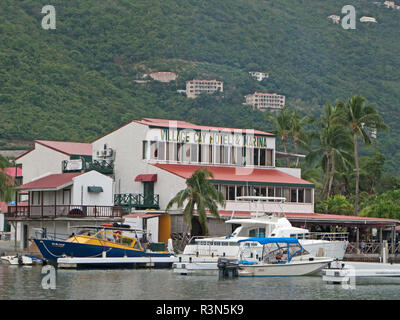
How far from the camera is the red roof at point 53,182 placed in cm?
7238

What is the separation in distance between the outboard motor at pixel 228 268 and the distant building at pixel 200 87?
129m

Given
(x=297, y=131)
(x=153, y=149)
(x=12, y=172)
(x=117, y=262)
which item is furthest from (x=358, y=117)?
(x=117, y=262)

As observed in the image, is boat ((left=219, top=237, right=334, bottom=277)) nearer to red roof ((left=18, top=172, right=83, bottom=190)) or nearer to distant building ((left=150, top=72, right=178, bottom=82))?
red roof ((left=18, top=172, right=83, bottom=190))

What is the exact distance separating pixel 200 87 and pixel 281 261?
133 m

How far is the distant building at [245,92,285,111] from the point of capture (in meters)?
188

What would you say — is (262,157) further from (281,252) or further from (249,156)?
(281,252)

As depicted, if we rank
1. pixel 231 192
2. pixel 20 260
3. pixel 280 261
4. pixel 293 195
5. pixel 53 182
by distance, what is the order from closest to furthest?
1. pixel 280 261
2. pixel 20 260
3. pixel 53 182
4. pixel 231 192
5. pixel 293 195

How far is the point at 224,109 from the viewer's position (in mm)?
174750

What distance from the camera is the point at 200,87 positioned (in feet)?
611

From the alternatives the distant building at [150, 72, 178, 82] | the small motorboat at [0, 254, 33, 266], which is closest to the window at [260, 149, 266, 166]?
the small motorboat at [0, 254, 33, 266]

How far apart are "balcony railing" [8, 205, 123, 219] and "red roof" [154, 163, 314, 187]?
21.4ft

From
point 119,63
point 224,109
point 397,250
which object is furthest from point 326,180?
point 119,63

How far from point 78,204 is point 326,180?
36685 millimetres
